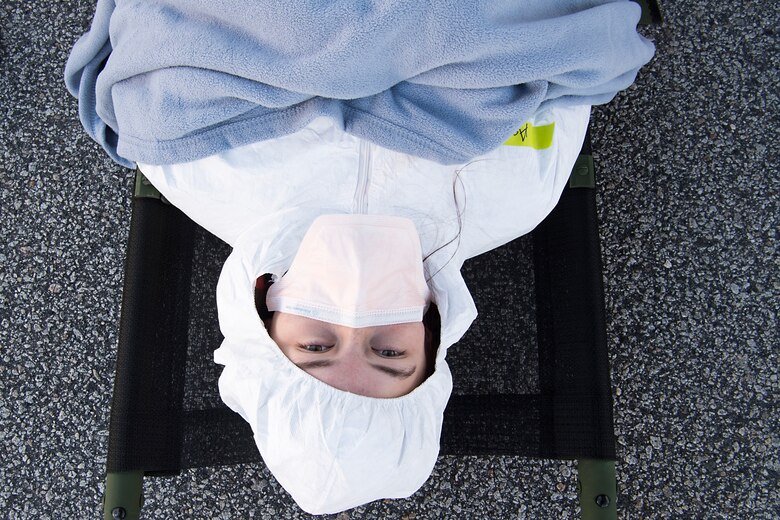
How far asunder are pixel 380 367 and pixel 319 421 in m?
0.09

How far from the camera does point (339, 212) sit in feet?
2.71

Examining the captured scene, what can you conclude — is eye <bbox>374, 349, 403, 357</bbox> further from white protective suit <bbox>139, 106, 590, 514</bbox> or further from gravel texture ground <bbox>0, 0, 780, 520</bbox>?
gravel texture ground <bbox>0, 0, 780, 520</bbox>

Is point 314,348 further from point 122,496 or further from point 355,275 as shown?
point 122,496

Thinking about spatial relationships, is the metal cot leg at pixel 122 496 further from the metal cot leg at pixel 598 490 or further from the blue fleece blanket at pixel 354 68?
the metal cot leg at pixel 598 490

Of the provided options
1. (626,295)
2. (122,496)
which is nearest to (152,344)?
(122,496)

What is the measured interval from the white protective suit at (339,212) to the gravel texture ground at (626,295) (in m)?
0.34

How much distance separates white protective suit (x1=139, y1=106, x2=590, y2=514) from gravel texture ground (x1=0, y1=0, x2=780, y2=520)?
1.11ft

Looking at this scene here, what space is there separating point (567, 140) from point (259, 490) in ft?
2.52

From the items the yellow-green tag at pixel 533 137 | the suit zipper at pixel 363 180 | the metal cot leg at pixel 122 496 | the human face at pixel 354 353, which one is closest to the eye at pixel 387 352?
the human face at pixel 354 353

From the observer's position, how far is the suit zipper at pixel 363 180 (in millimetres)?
830

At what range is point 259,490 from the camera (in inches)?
43.6

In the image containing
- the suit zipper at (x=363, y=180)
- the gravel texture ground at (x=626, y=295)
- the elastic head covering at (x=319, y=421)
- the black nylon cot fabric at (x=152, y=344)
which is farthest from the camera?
the gravel texture ground at (x=626, y=295)

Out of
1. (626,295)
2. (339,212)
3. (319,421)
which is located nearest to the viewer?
(319,421)

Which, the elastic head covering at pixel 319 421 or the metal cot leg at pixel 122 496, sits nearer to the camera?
the elastic head covering at pixel 319 421
